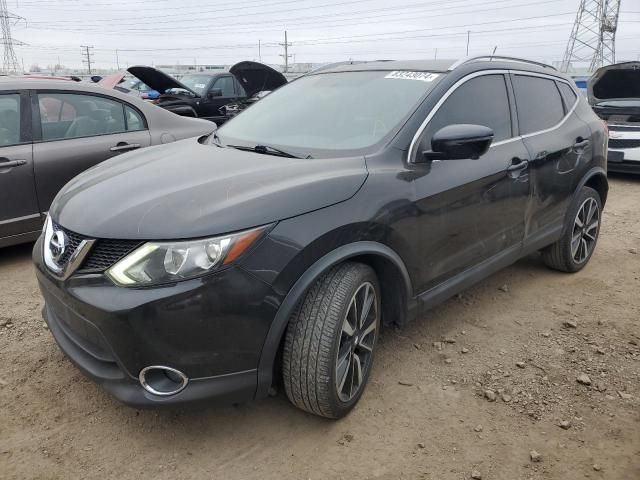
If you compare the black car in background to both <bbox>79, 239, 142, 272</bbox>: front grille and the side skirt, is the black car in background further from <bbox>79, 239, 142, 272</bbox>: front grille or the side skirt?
<bbox>79, 239, 142, 272</bbox>: front grille

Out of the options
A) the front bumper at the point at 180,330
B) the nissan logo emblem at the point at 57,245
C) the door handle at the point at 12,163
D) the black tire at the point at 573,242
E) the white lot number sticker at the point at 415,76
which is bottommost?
the black tire at the point at 573,242

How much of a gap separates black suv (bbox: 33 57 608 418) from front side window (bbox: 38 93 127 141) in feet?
5.99

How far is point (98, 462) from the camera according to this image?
2340 mm

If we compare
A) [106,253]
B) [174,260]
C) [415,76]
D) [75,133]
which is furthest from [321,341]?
[75,133]

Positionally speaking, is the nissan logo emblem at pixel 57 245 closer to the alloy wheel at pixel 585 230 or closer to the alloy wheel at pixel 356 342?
the alloy wheel at pixel 356 342

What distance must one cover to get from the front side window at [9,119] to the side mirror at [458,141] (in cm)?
344

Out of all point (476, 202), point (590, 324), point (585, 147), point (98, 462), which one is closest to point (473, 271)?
point (476, 202)

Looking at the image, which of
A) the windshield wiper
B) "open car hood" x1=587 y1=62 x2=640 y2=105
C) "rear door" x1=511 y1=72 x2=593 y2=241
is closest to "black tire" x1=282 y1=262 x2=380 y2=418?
the windshield wiper

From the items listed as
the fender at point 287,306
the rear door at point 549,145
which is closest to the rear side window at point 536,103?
the rear door at point 549,145

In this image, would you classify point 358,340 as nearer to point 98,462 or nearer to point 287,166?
point 287,166

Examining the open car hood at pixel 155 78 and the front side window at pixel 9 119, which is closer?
the front side window at pixel 9 119

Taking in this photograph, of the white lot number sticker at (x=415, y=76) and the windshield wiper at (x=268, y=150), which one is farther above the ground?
the white lot number sticker at (x=415, y=76)

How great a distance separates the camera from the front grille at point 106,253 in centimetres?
212

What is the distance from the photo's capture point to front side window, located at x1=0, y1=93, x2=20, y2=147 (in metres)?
4.37
